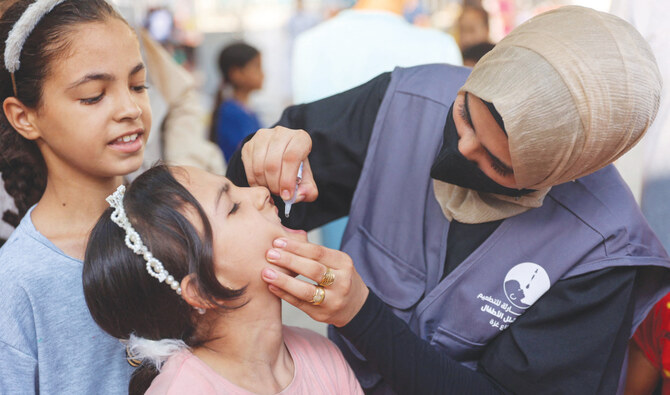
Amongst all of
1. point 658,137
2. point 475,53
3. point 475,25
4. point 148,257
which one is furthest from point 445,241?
point 475,25

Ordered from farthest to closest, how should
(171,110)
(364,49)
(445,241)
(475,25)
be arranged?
(475,25) → (364,49) → (171,110) → (445,241)

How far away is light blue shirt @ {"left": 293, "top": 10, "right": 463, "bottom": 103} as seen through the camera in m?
2.64

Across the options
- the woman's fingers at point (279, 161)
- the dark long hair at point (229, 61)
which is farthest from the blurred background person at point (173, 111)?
the dark long hair at point (229, 61)

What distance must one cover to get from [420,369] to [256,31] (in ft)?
24.1

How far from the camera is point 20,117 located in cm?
141

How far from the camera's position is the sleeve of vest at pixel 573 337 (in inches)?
51.8

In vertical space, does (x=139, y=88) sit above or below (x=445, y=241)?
above

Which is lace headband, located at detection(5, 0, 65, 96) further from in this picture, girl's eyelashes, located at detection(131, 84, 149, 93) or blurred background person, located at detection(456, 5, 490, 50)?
A: blurred background person, located at detection(456, 5, 490, 50)

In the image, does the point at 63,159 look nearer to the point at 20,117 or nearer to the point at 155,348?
the point at 20,117

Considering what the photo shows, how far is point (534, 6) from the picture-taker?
20.9ft

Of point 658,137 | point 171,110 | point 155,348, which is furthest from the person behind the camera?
point 171,110

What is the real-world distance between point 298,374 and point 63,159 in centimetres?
80

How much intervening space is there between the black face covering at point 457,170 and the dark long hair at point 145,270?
1.85 feet

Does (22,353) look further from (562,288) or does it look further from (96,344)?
(562,288)
